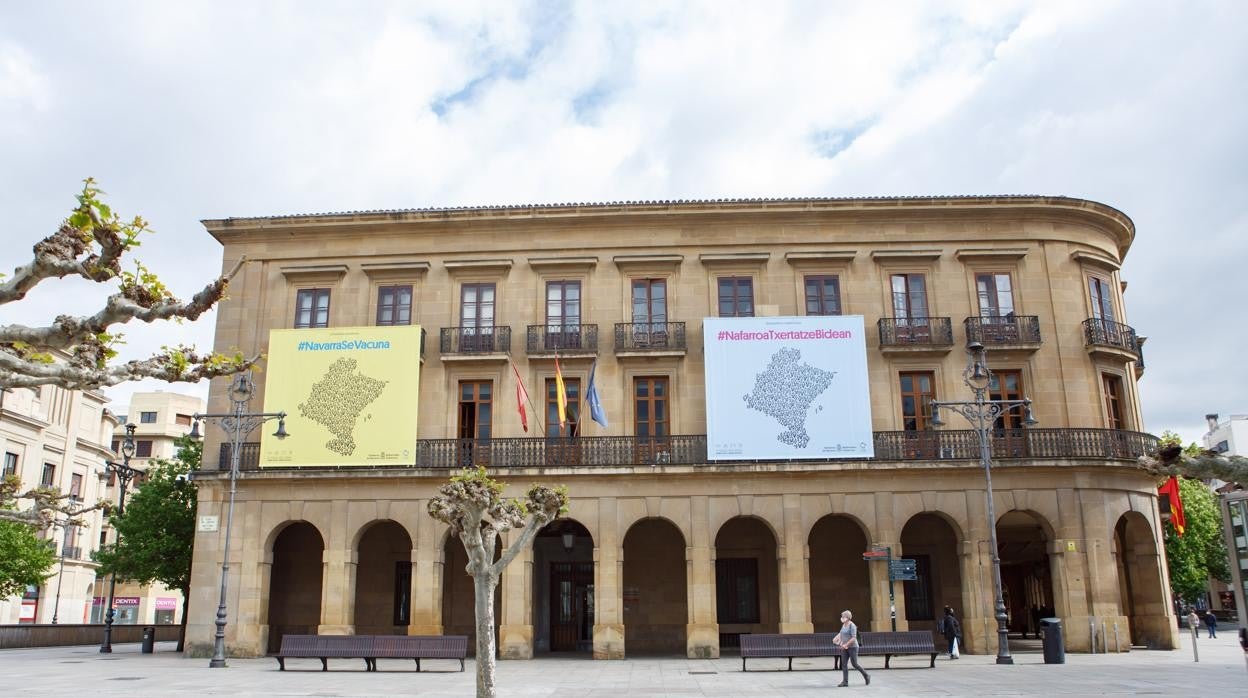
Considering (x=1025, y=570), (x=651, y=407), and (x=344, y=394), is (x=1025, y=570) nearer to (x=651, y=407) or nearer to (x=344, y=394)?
(x=651, y=407)

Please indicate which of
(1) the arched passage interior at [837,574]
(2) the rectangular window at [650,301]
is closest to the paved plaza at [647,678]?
(1) the arched passage interior at [837,574]

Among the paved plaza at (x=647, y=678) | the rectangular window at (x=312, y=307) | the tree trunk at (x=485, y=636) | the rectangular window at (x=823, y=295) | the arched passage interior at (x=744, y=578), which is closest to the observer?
the tree trunk at (x=485, y=636)

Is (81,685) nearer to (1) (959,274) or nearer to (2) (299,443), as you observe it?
(2) (299,443)

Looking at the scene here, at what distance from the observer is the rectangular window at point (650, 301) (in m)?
27.3

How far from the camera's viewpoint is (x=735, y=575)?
1089 inches

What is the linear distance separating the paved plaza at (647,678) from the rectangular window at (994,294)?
9.38m

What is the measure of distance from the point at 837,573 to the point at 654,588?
5.28m

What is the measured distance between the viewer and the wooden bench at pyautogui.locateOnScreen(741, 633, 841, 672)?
2041cm

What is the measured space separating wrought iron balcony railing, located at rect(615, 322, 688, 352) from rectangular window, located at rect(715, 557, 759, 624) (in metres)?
6.56

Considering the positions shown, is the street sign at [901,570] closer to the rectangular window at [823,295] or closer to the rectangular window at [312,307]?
the rectangular window at [823,295]

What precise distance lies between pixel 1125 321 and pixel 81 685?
1117 inches

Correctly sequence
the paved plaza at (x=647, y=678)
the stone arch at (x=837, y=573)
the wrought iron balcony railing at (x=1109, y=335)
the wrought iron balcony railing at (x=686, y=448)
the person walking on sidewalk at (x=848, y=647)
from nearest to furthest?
the paved plaza at (x=647, y=678)
the person walking on sidewalk at (x=848, y=647)
the wrought iron balcony railing at (x=686, y=448)
the wrought iron balcony railing at (x=1109, y=335)
the stone arch at (x=837, y=573)

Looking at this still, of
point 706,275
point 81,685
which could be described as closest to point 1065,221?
point 706,275

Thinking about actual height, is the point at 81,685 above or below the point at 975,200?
below
